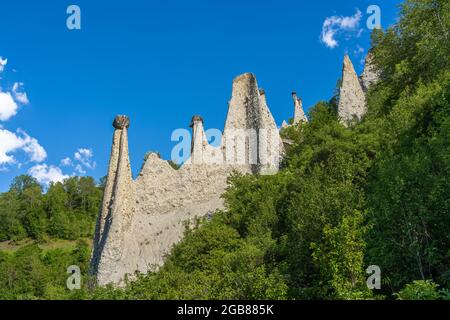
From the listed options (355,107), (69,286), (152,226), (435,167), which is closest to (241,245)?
(152,226)

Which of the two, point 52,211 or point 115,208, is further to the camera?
point 52,211

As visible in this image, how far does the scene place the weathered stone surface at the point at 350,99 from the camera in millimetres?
30250

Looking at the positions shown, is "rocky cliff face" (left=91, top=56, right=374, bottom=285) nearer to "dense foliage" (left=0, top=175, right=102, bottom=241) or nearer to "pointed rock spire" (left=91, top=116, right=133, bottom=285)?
"pointed rock spire" (left=91, top=116, right=133, bottom=285)

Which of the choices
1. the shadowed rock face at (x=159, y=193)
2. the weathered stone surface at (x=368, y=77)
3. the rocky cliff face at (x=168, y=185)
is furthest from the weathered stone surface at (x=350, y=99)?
the shadowed rock face at (x=159, y=193)

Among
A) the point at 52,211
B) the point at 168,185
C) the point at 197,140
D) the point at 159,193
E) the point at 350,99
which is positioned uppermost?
the point at 350,99

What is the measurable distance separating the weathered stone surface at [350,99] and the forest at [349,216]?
5.24 feet

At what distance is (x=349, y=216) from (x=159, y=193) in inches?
382

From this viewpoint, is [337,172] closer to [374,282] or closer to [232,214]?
[232,214]

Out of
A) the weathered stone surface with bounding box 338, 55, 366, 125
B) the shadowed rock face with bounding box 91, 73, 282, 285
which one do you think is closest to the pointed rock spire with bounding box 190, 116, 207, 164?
the shadowed rock face with bounding box 91, 73, 282, 285

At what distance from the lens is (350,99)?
30.9m

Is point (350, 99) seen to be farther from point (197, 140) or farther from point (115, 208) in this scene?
point (115, 208)

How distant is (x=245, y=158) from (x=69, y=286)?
10.5m

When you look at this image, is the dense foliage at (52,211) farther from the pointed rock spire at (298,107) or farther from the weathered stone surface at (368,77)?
the weathered stone surface at (368,77)

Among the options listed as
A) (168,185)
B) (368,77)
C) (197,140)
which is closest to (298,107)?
(368,77)
